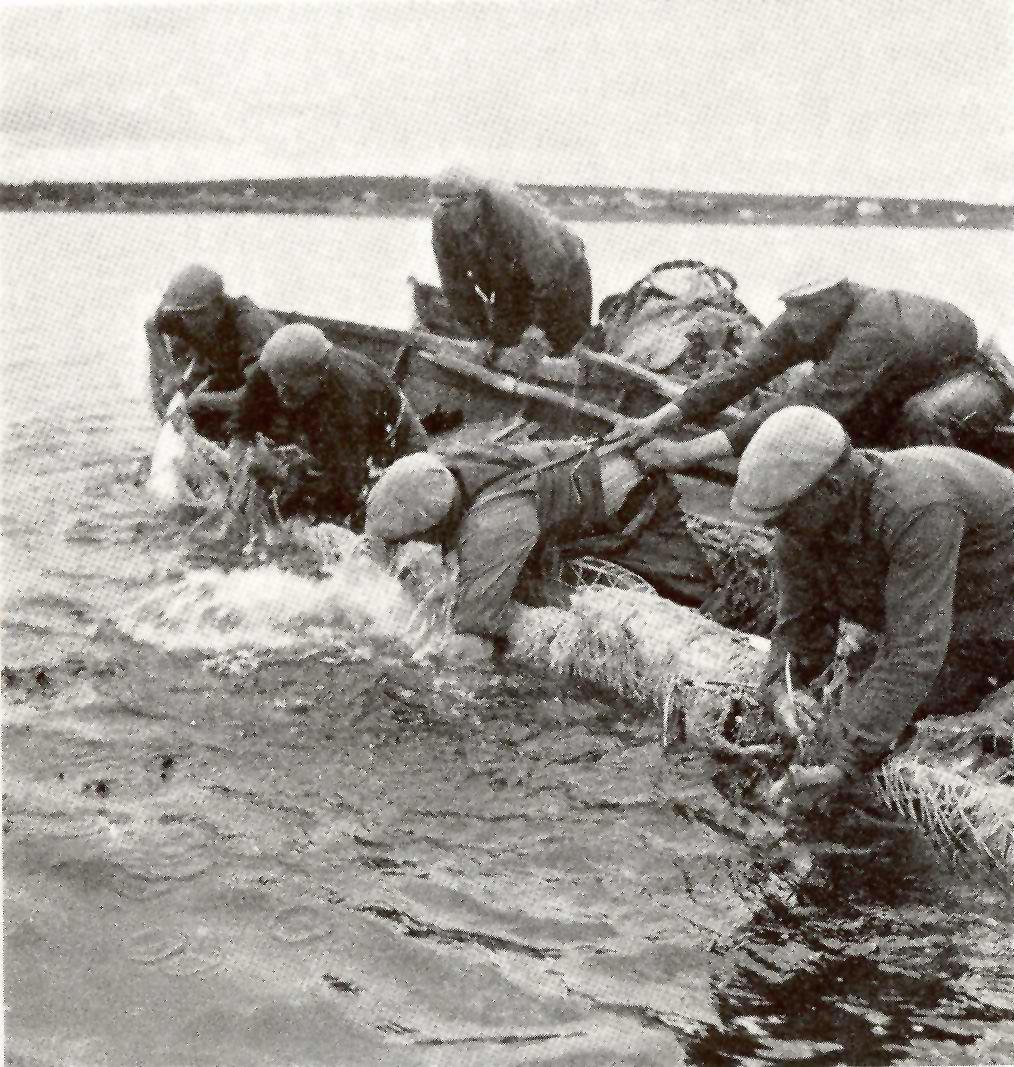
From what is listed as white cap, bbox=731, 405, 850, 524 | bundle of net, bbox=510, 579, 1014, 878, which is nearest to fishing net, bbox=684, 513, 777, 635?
bundle of net, bbox=510, 579, 1014, 878

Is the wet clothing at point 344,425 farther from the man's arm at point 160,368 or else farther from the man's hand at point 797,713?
the man's hand at point 797,713

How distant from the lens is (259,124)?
8.14 m

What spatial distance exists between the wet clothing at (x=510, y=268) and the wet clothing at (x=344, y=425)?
3.80 ft

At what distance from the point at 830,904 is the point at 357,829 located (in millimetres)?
2040

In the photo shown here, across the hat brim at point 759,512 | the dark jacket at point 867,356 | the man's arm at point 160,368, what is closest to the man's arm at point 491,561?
the dark jacket at point 867,356

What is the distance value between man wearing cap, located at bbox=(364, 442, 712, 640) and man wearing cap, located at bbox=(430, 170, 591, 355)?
223 cm

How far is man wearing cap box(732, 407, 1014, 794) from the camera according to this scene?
13.1ft

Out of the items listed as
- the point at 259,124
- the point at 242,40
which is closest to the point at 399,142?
the point at 259,124

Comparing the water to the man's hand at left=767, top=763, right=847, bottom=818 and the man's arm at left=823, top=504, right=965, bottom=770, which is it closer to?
the man's hand at left=767, top=763, right=847, bottom=818

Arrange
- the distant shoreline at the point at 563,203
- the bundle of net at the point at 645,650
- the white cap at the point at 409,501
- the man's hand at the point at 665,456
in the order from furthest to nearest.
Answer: the distant shoreline at the point at 563,203 < the man's hand at the point at 665,456 < the white cap at the point at 409,501 < the bundle of net at the point at 645,650

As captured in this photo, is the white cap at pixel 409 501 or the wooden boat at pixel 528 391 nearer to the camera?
the white cap at pixel 409 501

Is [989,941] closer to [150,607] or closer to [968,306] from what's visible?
[150,607]

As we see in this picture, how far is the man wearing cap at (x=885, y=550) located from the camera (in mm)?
4004

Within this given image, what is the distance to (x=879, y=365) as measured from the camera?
5781 mm
